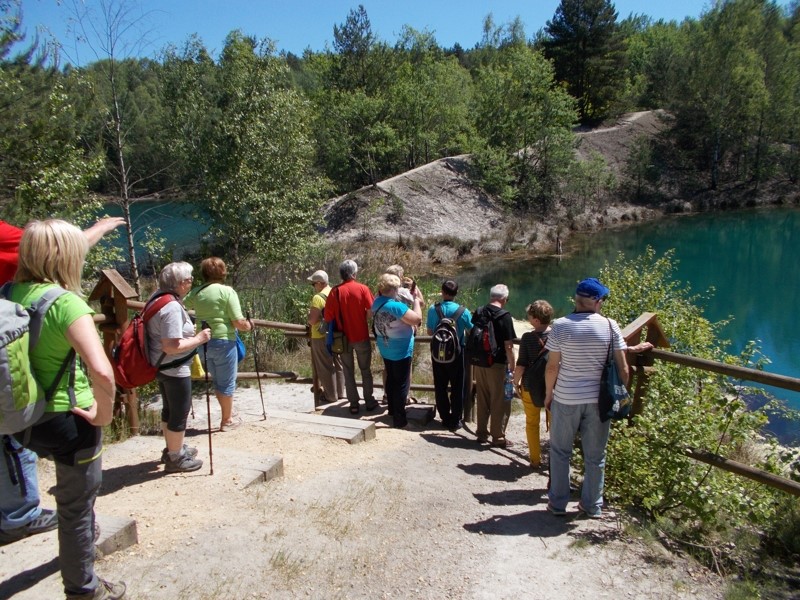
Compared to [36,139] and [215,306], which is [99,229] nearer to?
[215,306]

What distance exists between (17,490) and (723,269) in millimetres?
30182

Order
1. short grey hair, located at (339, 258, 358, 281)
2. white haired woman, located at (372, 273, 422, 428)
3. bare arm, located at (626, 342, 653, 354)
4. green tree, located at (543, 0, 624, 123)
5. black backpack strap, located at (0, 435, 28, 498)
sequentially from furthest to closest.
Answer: green tree, located at (543, 0, 624, 123)
short grey hair, located at (339, 258, 358, 281)
white haired woman, located at (372, 273, 422, 428)
bare arm, located at (626, 342, 653, 354)
black backpack strap, located at (0, 435, 28, 498)

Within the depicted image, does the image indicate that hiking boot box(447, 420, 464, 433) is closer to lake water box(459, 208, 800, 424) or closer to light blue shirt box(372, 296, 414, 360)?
light blue shirt box(372, 296, 414, 360)

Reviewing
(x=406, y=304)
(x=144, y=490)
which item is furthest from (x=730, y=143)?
(x=144, y=490)

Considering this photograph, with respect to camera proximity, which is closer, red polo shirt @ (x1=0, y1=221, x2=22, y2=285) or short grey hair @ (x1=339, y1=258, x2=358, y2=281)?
red polo shirt @ (x1=0, y1=221, x2=22, y2=285)

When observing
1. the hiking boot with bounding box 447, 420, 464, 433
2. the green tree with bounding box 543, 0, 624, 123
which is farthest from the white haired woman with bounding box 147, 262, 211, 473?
the green tree with bounding box 543, 0, 624, 123

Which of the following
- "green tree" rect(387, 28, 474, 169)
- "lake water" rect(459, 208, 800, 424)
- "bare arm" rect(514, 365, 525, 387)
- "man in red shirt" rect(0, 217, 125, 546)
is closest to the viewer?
"man in red shirt" rect(0, 217, 125, 546)

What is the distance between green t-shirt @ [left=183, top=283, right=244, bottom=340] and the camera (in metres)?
5.43

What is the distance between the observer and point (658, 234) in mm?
36281

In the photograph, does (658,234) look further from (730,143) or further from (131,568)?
(131,568)

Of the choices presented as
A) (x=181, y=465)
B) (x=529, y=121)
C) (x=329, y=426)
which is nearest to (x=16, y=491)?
(x=181, y=465)

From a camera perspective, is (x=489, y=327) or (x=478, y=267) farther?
(x=478, y=267)

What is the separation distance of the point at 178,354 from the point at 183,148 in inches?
613

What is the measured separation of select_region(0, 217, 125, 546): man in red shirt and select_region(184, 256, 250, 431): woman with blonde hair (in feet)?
6.60
